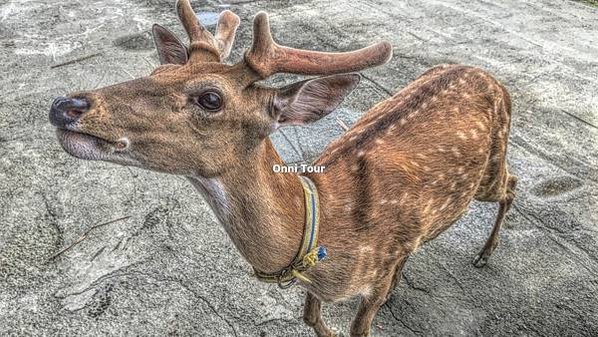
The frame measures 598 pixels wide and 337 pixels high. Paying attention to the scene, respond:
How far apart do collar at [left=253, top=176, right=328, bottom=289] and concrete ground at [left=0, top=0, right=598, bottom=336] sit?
842 mm

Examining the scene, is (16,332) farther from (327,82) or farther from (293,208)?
(327,82)

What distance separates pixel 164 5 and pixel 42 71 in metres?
2.12

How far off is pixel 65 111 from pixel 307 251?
1.05 m

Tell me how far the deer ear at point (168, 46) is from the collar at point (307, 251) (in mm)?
766

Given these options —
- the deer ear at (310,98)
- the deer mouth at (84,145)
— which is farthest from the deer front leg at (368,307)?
the deer mouth at (84,145)

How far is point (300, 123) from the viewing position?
2199 millimetres

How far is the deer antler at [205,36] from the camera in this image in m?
2.30

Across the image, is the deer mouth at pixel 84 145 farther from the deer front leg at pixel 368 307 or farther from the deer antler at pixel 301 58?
the deer front leg at pixel 368 307

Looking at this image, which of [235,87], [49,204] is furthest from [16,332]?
[235,87]

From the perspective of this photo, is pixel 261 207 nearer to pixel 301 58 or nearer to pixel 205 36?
pixel 301 58

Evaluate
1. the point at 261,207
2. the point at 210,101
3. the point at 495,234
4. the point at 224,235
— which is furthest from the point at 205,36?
the point at 495,234

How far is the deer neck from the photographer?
7.04 ft

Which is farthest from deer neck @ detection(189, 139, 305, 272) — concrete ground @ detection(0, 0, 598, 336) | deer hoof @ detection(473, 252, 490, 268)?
deer hoof @ detection(473, 252, 490, 268)

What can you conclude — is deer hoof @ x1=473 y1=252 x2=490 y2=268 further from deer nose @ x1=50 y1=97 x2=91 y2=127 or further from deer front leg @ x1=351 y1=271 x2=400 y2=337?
deer nose @ x1=50 y1=97 x2=91 y2=127
